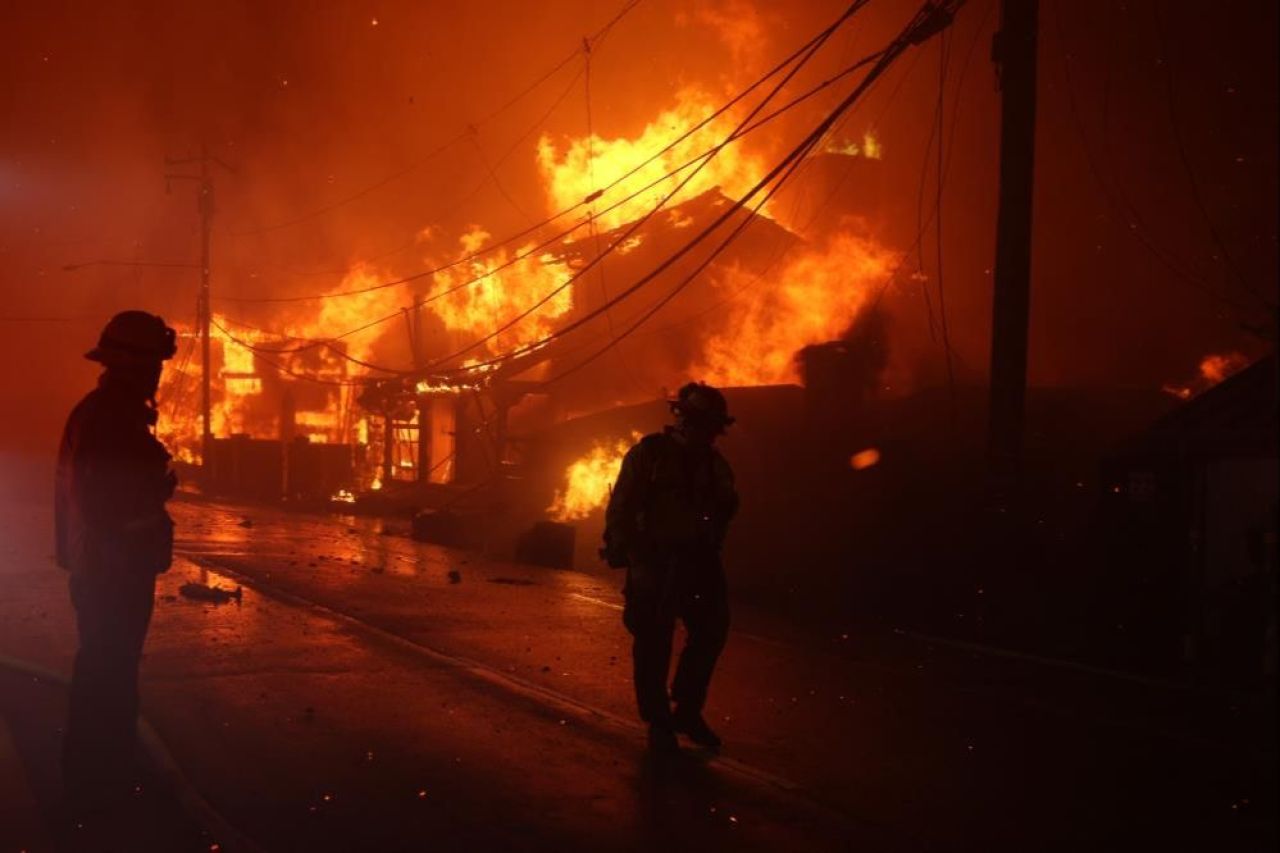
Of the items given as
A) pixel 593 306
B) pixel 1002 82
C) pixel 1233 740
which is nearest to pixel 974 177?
pixel 593 306

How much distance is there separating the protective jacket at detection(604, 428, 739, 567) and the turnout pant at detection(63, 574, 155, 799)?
2.49 metres

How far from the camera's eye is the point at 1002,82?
47.2 ft

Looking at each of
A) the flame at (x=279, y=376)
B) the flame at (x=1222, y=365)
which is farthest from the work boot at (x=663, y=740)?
the flame at (x=279, y=376)

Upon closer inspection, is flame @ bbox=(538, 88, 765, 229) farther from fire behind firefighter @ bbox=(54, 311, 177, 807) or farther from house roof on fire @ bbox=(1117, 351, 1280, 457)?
fire behind firefighter @ bbox=(54, 311, 177, 807)

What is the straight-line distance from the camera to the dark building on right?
38.6ft

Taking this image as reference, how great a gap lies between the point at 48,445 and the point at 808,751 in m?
80.2

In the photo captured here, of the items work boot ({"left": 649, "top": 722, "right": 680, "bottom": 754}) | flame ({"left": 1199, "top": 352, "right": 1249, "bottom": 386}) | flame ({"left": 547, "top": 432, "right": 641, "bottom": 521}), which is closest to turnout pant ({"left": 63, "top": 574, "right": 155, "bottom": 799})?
work boot ({"left": 649, "top": 722, "right": 680, "bottom": 754})

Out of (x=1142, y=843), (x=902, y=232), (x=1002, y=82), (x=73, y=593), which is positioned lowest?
(x=1142, y=843)

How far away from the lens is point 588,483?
93.9 feet

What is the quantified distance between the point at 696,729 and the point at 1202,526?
22.3ft

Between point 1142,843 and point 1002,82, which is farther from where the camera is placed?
point 1002,82

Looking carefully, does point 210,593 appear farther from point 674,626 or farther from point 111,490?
point 111,490

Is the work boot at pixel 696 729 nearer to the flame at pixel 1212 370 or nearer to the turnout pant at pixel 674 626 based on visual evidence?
the turnout pant at pixel 674 626

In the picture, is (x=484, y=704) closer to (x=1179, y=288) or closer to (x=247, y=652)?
(x=247, y=652)
